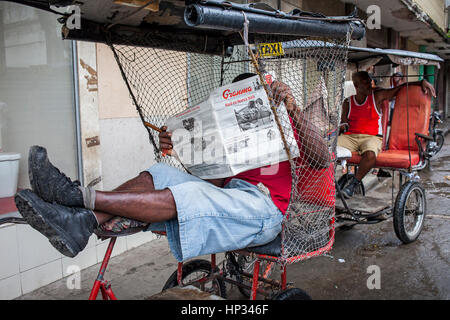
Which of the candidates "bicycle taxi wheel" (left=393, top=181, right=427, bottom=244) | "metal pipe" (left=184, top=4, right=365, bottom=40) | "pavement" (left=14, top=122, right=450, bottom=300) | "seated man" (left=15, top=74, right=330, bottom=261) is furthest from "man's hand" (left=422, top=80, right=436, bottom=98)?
"seated man" (left=15, top=74, right=330, bottom=261)

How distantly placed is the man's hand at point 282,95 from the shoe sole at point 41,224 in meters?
1.16

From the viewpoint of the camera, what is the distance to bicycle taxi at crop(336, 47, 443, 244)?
4137 millimetres

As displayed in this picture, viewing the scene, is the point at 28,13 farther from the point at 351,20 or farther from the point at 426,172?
the point at 426,172

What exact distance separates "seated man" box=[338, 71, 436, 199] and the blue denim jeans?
2.69 m

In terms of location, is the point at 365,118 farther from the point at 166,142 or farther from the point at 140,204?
the point at 140,204

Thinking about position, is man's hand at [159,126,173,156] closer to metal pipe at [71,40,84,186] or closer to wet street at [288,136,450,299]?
metal pipe at [71,40,84,186]

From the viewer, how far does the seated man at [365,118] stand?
478cm

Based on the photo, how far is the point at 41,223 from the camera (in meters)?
1.73

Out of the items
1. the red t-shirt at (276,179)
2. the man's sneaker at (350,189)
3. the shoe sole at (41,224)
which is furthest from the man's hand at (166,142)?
the man's sneaker at (350,189)

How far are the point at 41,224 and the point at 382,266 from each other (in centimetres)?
324

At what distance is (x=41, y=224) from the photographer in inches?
68.0

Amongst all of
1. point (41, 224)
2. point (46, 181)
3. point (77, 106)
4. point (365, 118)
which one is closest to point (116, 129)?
point (77, 106)

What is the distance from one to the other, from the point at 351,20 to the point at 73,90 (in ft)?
8.31

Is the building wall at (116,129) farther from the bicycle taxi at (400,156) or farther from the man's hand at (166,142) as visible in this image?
the bicycle taxi at (400,156)
